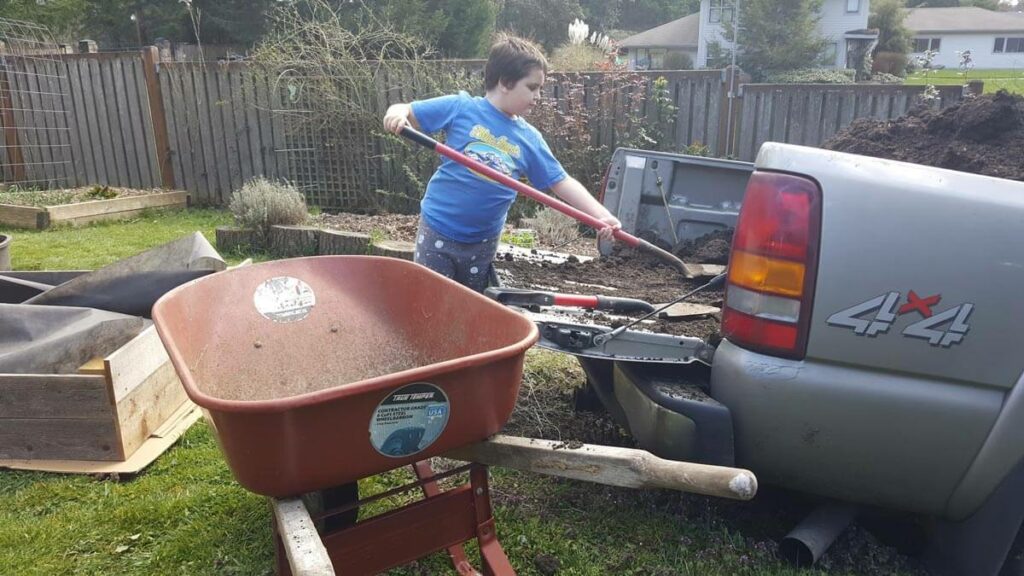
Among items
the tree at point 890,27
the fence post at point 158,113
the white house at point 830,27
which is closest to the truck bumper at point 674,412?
the fence post at point 158,113

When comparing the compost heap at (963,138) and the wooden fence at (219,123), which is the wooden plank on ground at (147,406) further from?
the wooden fence at (219,123)

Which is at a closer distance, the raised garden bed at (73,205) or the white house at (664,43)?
the raised garden bed at (73,205)

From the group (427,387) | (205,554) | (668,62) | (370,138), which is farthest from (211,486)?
(668,62)

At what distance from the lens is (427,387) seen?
73.4 inches

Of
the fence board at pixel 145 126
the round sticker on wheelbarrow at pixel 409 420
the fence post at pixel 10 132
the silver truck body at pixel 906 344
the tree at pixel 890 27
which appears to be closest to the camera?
the round sticker on wheelbarrow at pixel 409 420

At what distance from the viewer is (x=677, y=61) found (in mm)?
46031

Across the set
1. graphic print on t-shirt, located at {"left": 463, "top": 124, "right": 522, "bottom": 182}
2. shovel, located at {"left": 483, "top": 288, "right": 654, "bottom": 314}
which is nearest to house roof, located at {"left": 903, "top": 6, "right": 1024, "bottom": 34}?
graphic print on t-shirt, located at {"left": 463, "top": 124, "right": 522, "bottom": 182}

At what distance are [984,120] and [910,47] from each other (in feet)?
154

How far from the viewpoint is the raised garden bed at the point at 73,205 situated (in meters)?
8.72

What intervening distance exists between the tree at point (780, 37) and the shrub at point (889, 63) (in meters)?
5.21

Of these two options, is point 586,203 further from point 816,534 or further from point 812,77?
point 812,77

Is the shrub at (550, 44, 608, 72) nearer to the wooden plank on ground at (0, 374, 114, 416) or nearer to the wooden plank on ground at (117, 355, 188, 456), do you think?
the wooden plank on ground at (117, 355, 188, 456)

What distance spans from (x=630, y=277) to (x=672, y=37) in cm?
5384

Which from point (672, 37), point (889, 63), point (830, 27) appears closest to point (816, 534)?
point (889, 63)
